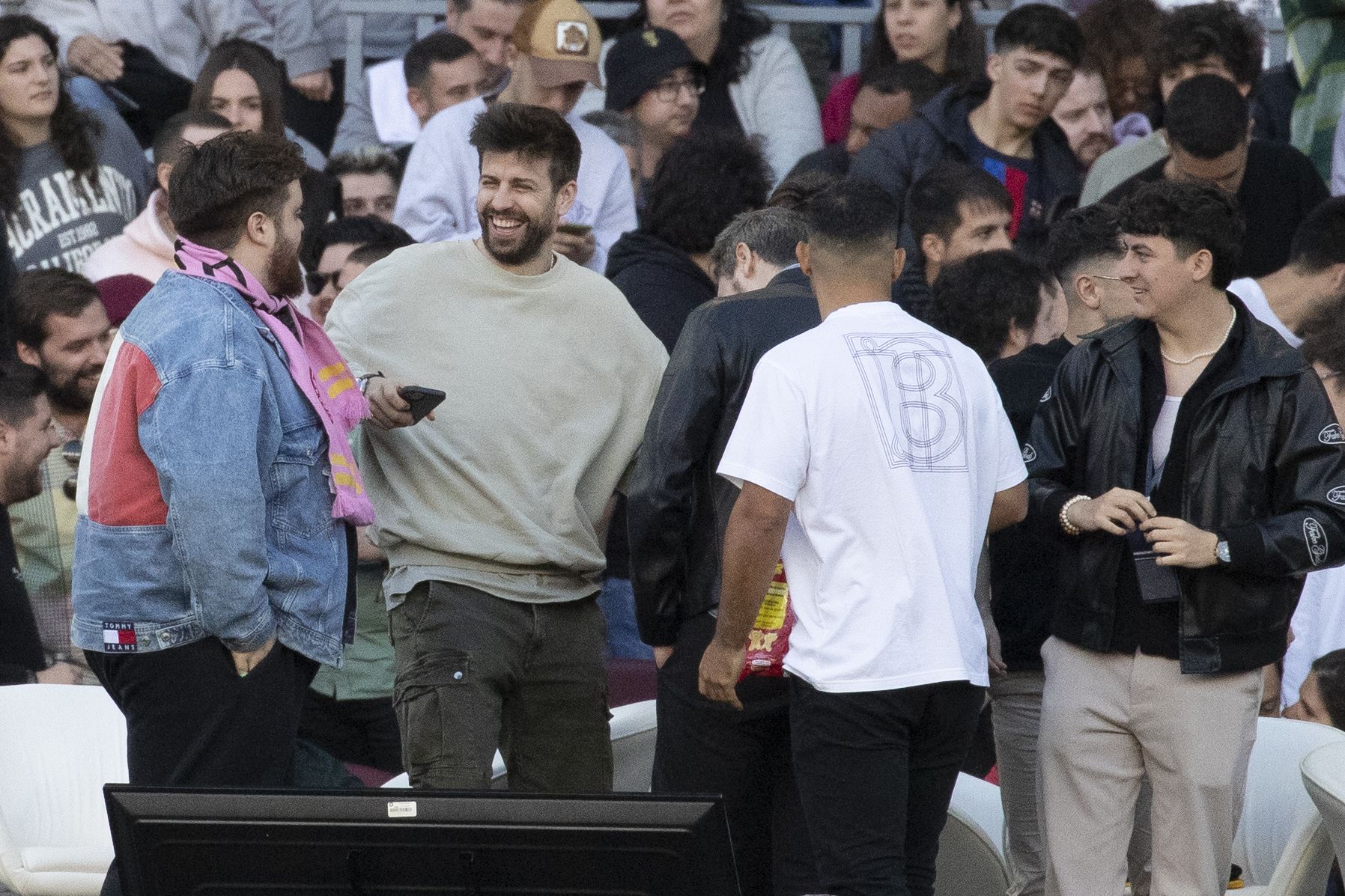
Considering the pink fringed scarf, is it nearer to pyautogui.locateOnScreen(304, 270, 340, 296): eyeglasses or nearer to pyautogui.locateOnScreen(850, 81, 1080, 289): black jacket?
pyautogui.locateOnScreen(304, 270, 340, 296): eyeglasses

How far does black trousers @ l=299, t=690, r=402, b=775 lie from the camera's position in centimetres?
568

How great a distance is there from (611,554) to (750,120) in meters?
2.80

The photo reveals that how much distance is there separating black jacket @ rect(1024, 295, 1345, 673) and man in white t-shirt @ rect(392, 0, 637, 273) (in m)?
3.11

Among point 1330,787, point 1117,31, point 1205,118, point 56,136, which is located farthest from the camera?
point 1117,31

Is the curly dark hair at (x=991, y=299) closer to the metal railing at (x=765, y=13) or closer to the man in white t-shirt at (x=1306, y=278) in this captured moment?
the man in white t-shirt at (x=1306, y=278)

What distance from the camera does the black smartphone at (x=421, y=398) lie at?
4.16 metres

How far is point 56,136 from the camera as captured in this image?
24.1 ft

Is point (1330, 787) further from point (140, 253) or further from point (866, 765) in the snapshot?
point (140, 253)

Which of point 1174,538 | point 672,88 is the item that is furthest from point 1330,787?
point 672,88

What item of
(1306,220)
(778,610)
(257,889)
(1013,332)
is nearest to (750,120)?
(1306,220)

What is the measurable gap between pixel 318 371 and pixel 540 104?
10.6ft

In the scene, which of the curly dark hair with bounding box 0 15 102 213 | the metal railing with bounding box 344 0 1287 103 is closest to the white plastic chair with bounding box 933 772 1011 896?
the curly dark hair with bounding box 0 15 102 213

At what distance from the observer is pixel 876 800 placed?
12.0 feet

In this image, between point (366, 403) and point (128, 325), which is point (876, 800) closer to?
point (366, 403)
